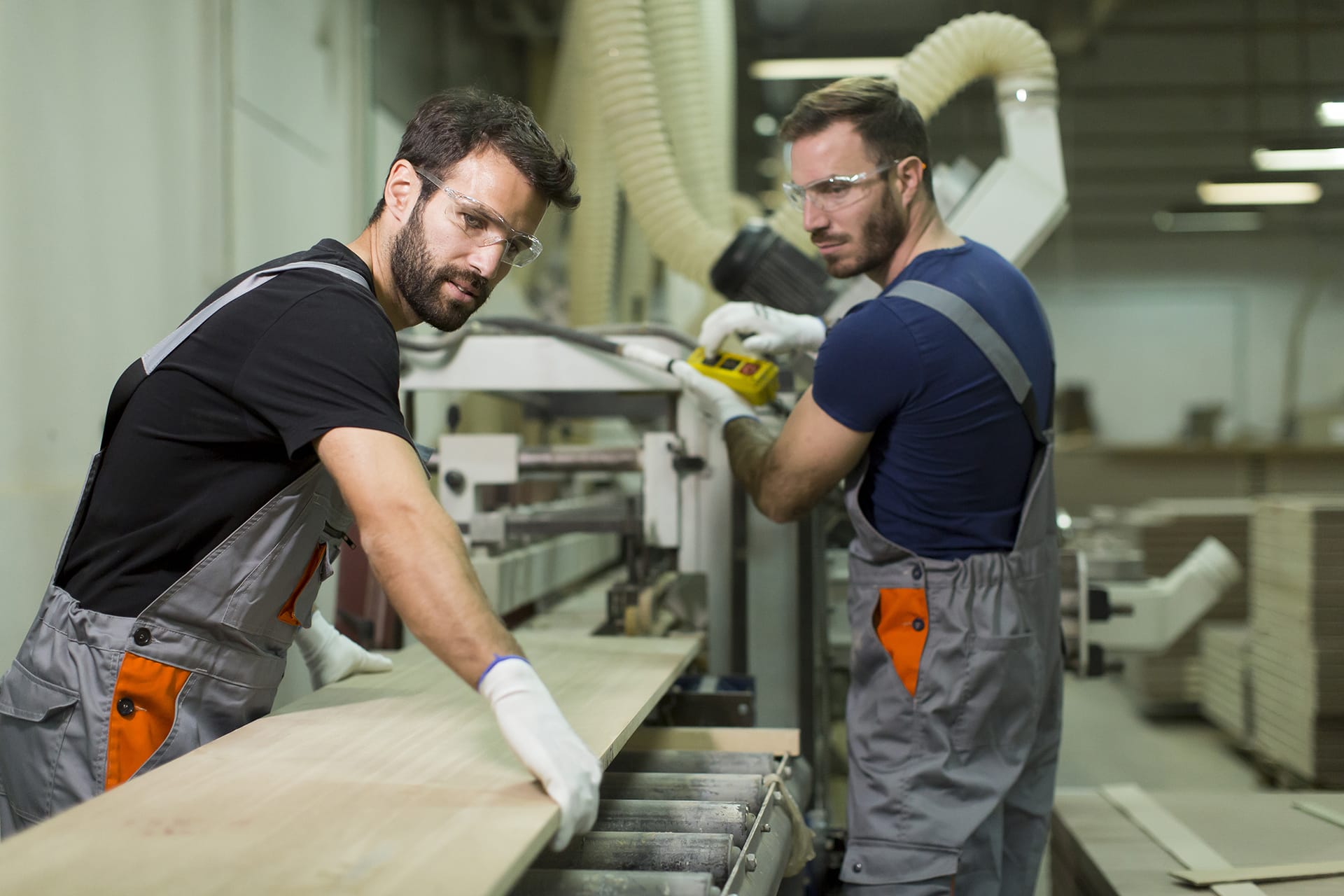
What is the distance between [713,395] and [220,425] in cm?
95

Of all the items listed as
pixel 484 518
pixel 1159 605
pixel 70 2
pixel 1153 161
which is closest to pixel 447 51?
pixel 70 2

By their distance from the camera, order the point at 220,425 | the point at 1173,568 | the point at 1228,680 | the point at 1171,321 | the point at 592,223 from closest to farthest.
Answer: the point at 220,425 < the point at 592,223 < the point at 1228,680 < the point at 1173,568 < the point at 1171,321

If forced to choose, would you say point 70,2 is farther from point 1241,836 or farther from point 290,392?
point 1241,836

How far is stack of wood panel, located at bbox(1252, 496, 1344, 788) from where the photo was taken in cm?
360

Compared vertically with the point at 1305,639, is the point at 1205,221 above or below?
above

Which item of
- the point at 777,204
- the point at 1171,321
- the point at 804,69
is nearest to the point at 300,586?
the point at 804,69

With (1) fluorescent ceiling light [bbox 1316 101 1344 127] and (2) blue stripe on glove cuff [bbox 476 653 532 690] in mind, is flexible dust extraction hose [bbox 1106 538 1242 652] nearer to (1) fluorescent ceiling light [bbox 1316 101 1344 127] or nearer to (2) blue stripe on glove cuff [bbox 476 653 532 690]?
(2) blue stripe on glove cuff [bbox 476 653 532 690]

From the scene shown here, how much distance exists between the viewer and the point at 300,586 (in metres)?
1.35

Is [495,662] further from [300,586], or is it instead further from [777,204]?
[777,204]

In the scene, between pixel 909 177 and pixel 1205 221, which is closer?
pixel 909 177

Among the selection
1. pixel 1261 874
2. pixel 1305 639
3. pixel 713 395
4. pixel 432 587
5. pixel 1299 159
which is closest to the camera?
pixel 432 587

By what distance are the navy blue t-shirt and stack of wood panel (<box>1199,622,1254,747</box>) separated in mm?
3427

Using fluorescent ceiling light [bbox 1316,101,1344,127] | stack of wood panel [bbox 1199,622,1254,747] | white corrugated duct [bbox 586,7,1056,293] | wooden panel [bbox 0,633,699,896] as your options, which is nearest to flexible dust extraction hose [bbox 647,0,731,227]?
white corrugated duct [bbox 586,7,1056,293]

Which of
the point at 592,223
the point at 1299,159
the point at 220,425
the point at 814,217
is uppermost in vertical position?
the point at 1299,159
